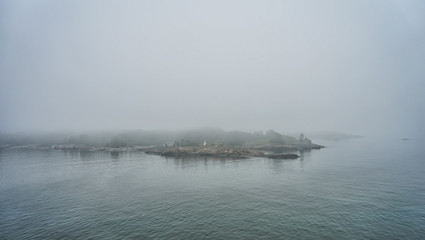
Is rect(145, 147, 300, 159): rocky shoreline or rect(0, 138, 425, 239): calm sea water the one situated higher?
rect(145, 147, 300, 159): rocky shoreline

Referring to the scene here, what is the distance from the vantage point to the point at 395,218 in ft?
148

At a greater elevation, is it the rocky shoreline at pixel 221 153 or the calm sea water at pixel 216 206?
the rocky shoreline at pixel 221 153

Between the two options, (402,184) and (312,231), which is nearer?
(312,231)

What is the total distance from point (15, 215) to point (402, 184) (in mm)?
113910

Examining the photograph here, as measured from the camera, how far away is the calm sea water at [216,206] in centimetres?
4022

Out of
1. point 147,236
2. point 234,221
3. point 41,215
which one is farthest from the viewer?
point 41,215

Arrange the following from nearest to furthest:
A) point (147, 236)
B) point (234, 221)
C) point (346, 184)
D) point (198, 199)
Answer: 1. point (147, 236)
2. point (234, 221)
3. point (198, 199)
4. point (346, 184)

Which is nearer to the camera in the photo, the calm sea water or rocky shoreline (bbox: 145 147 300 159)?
the calm sea water

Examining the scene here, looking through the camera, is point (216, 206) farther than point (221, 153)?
No

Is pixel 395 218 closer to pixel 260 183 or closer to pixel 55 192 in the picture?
pixel 260 183

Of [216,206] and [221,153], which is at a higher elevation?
[221,153]

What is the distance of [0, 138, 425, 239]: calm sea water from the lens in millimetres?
40219

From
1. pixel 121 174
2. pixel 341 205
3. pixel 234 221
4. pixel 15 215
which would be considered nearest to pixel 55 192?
pixel 15 215

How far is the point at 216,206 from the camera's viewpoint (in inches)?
2114
